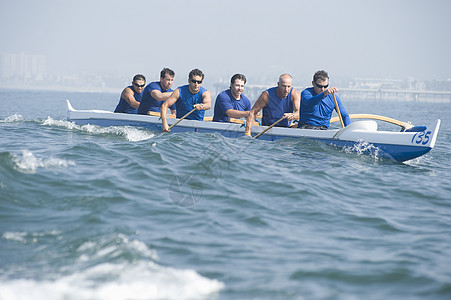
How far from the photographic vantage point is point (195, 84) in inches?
454

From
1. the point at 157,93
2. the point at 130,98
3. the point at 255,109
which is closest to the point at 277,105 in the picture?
the point at 255,109

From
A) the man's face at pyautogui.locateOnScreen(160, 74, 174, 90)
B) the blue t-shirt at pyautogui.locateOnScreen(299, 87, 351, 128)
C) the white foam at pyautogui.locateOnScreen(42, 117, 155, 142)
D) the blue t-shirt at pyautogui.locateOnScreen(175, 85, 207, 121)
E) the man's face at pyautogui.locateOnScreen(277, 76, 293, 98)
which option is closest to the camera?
the blue t-shirt at pyautogui.locateOnScreen(299, 87, 351, 128)

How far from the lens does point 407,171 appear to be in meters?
8.74

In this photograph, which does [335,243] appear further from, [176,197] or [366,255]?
[176,197]

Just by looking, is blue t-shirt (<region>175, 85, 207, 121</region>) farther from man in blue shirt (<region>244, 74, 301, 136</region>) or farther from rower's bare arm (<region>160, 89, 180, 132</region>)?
man in blue shirt (<region>244, 74, 301, 136</region>)

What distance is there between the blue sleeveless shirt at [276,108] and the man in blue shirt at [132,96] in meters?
3.85

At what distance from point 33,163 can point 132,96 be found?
633cm

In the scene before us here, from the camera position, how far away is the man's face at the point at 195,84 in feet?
37.4

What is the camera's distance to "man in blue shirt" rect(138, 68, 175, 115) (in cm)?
1243

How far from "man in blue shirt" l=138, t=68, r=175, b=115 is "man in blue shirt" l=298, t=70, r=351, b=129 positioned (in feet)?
11.8

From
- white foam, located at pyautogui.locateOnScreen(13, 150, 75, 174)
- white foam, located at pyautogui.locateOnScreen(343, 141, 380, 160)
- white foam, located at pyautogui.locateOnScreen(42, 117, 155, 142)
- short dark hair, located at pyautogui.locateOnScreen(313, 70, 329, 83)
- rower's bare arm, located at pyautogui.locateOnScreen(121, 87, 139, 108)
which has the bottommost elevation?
white foam, located at pyautogui.locateOnScreen(13, 150, 75, 174)

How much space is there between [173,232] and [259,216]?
107 centimetres

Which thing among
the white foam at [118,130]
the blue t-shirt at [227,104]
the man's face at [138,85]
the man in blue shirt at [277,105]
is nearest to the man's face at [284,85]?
the man in blue shirt at [277,105]

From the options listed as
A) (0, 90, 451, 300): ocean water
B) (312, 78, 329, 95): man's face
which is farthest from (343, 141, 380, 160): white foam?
(312, 78, 329, 95): man's face
